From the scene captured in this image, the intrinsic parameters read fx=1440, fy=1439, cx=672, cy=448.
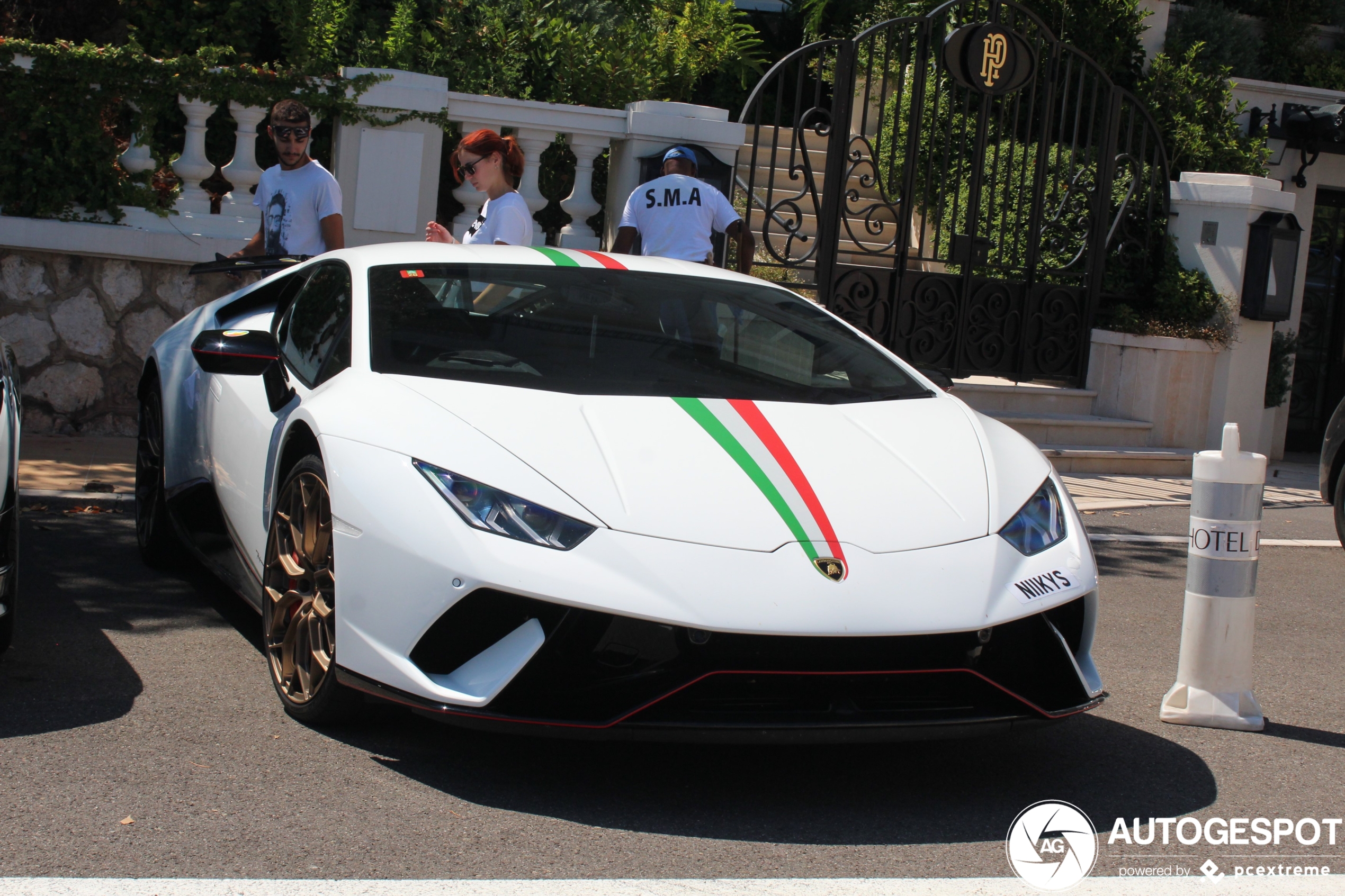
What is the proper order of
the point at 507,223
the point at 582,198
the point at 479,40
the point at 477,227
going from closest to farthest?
the point at 507,223
the point at 477,227
the point at 582,198
the point at 479,40

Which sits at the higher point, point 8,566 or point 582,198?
point 582,198

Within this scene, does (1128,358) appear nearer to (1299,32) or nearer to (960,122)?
(960,122)

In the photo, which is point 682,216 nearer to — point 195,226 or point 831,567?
point 195,226

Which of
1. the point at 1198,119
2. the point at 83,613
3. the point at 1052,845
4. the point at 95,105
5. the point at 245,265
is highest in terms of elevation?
the point at 1198,119

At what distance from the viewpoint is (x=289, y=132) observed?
720 cm

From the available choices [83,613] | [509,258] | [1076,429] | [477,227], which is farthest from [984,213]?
[83,613]

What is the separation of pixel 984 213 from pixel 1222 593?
28.4 feet

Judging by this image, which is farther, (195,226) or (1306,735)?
(195,226)

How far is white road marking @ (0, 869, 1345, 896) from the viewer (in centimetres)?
273

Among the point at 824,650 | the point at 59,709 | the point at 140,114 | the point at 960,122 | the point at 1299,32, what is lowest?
the point at 59,709

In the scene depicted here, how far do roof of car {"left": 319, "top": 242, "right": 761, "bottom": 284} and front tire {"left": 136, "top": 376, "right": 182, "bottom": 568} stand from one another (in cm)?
112

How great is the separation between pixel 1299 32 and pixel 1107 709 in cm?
1195

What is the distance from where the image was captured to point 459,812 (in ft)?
10.6

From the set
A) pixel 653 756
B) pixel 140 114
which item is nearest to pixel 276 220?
pixel 140 114
